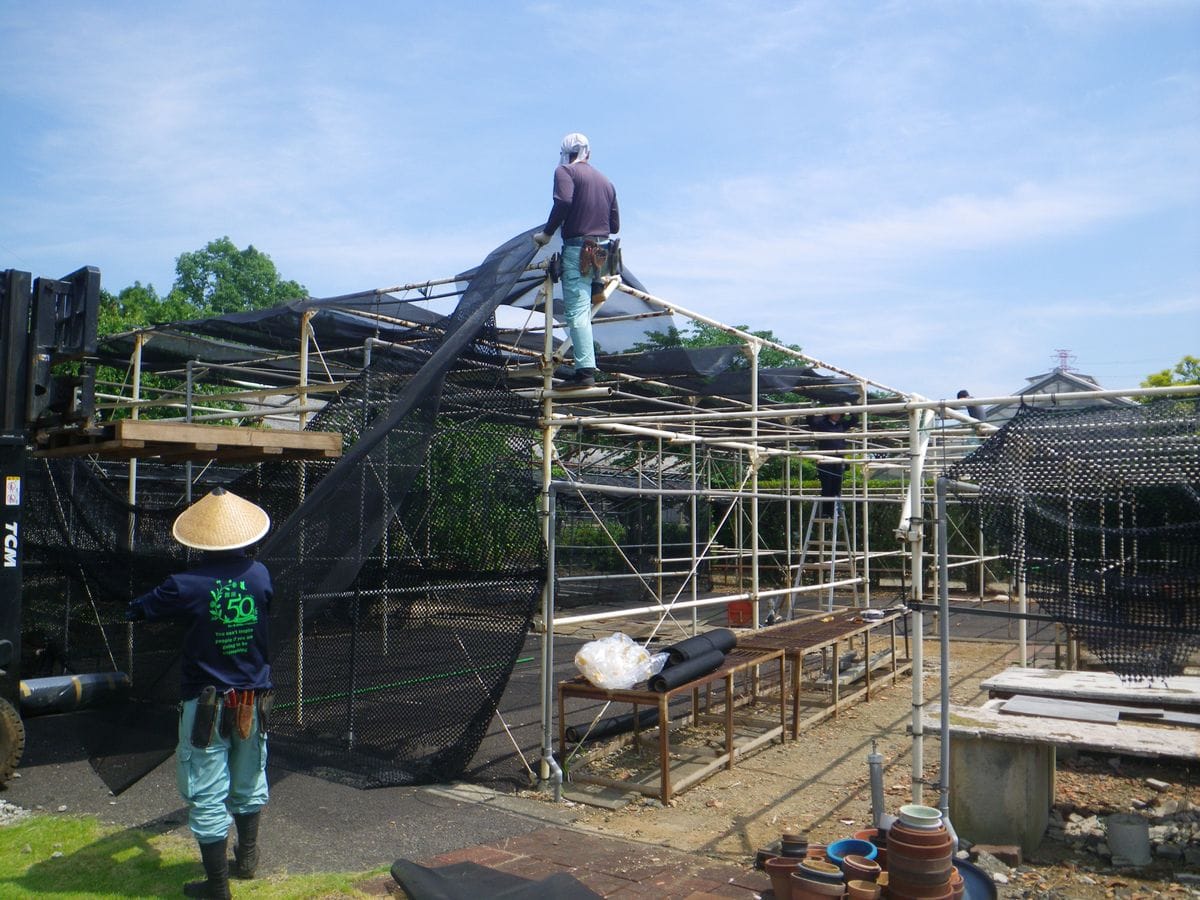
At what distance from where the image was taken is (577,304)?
623 centimetres

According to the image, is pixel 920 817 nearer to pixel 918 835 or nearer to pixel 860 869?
pixel 918 835

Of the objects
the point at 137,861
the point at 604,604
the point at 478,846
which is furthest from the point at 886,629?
the point at 137,861

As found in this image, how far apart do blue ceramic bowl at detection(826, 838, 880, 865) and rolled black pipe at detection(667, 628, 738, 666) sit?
7.25 feet

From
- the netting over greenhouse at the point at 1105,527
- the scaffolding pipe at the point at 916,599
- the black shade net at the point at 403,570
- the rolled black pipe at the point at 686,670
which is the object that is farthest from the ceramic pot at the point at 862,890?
the black shade net at the point at 403,570

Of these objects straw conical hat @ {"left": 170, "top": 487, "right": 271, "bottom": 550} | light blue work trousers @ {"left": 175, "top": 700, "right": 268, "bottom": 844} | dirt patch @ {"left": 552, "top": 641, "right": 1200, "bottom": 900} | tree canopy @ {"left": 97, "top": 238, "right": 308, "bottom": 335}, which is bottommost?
dirt patch @ {"left": 552, "top": 641, "right": 1200, "bottom": 900}

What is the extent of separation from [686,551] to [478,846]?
50.2 ft

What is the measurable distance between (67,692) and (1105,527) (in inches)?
254

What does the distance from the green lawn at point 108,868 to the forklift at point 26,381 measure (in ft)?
3.67

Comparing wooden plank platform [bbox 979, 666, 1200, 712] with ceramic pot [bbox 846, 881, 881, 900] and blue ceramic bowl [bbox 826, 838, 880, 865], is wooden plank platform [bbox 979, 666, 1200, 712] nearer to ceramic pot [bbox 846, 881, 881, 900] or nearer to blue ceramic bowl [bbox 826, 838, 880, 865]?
blue ceramic bowl [bbox 826, 838, 880, 865]

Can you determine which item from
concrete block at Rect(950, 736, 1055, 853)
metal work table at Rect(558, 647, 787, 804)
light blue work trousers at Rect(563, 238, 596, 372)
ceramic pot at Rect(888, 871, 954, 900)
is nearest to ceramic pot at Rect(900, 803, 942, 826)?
ceramic pot at Rect(888, 871, 954, 900)

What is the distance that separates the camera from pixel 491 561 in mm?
5750

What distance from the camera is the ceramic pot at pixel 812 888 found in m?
3.60

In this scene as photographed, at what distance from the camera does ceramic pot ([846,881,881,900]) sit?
3598 mm

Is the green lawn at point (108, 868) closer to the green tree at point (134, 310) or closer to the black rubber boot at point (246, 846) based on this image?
the black rubber boot at point (246, 846)
